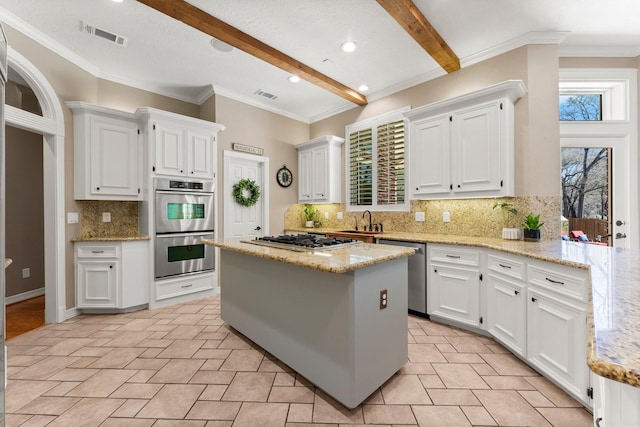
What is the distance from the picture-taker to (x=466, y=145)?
3154 millimetres

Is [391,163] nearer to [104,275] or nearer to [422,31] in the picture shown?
[422,31]

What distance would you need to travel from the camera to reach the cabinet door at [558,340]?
172 centimetres

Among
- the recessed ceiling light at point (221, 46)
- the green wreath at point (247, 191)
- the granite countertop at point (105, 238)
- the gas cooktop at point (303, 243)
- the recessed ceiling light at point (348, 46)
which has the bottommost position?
the granite countertop at point (105, 238)

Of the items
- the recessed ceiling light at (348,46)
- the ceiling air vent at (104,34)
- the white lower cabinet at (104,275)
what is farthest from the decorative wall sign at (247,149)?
the recessed ceiling light at (348,46)

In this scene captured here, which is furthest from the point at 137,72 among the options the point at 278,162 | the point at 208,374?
the point at 208,374

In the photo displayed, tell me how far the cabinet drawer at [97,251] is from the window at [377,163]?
3.39 metres

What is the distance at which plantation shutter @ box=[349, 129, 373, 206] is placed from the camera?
455cm

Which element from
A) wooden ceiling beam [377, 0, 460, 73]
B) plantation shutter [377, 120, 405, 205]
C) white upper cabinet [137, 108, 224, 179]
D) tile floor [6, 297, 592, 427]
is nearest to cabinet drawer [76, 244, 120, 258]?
tile floor [6, 297, 592, 427]

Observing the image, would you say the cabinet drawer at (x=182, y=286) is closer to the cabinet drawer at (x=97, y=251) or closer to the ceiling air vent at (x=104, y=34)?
the cabinet drawer at (x=97, y=251)

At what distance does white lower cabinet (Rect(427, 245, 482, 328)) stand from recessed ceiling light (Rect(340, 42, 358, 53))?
240cm

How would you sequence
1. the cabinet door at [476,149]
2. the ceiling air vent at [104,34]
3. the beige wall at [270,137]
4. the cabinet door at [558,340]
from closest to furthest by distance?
the cabinet door at [558,340], the ceiling air vent at [104,34], the cabinet door at [476,149], the beige wall at [270,137]

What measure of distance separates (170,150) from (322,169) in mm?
2388

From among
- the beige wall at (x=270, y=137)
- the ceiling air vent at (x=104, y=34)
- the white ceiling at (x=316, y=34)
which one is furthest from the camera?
the beige wall at (x=270, y=137)

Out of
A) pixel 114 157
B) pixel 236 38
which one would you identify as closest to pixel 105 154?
pixel 114 157
